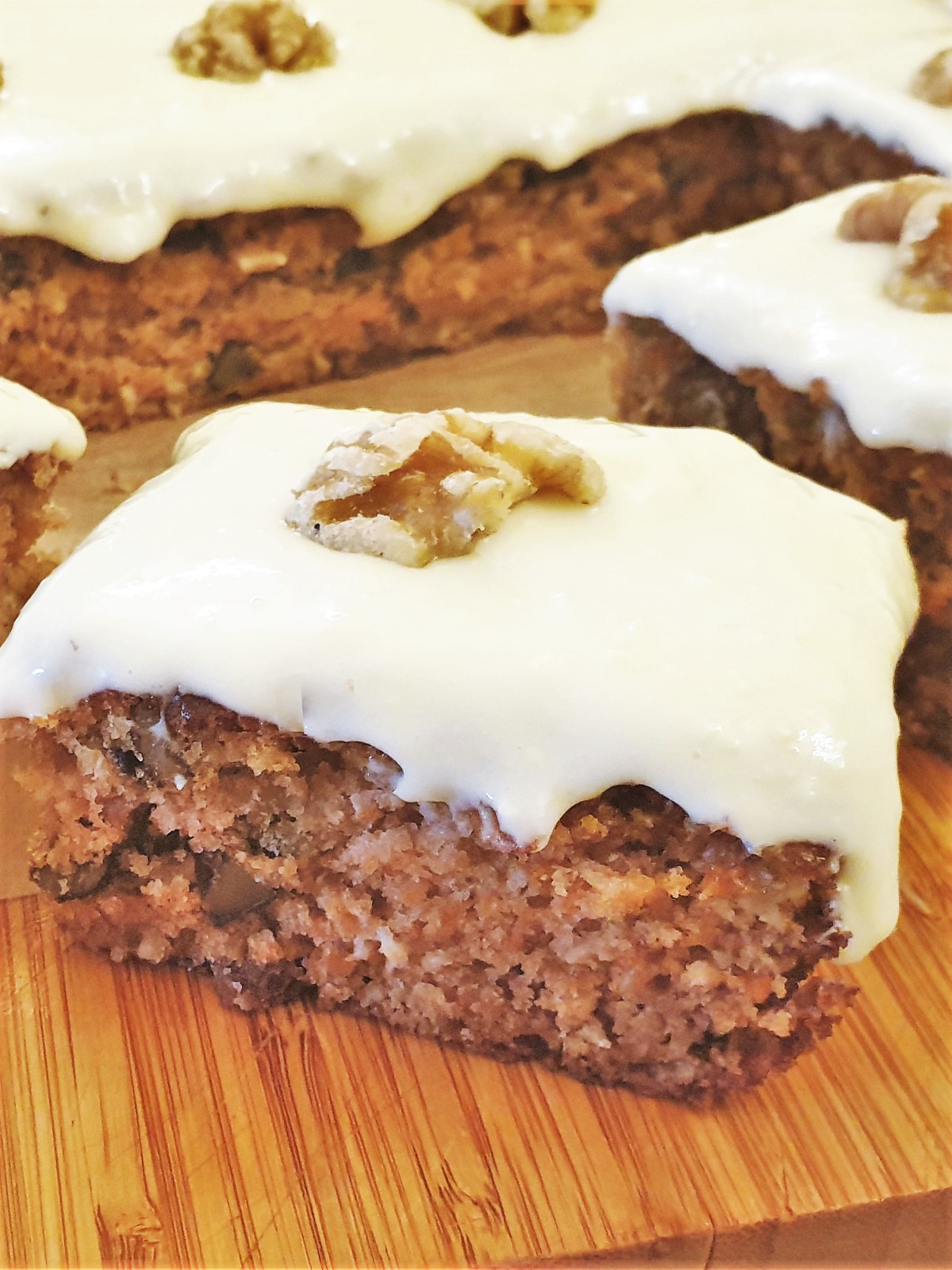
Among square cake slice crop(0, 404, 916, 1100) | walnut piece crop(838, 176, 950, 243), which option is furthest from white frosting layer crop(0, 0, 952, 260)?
square cake slice crop(0, 404, 916, 1100)

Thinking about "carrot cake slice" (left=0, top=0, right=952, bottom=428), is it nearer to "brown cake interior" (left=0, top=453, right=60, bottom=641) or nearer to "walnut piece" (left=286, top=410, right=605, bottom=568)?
"brown cake interior" (left=0, top=453, right=60, bottom=641)

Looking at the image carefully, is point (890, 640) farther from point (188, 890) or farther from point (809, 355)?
point (188, 890)

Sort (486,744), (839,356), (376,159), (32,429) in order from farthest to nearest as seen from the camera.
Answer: (376,159) < (839,356) < (32,429) < (486,744)

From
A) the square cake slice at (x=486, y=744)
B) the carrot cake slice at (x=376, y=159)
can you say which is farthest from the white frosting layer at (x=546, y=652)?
the carrot cake slice at (x=376, y=159)

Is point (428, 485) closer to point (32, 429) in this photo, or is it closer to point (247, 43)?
point (32, 429)

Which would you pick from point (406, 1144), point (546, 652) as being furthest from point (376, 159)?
point (406, 1144)

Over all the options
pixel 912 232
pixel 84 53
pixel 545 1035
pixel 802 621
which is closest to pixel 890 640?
pixel 802 621
